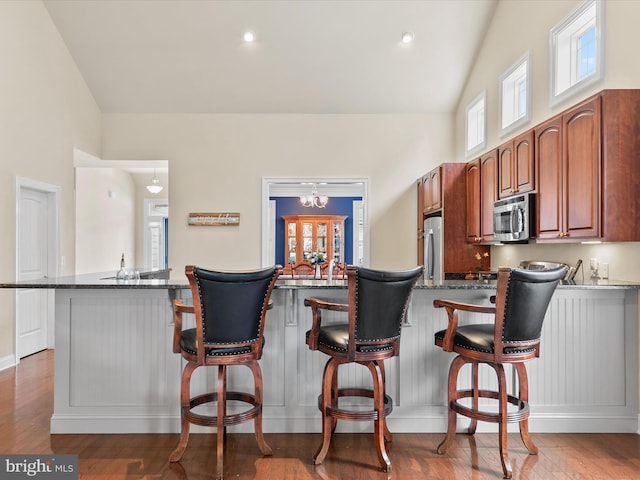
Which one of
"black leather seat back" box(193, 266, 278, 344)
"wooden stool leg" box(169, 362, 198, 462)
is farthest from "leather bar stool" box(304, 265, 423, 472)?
"wooden stool leg" box(169, 362, 198, 462)

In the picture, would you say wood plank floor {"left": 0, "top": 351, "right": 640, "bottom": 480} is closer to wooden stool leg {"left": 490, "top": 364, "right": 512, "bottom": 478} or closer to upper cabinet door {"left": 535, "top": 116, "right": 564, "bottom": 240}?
wooden stool leg {"left": 490, "top": 364, "right": 512, "bottom": 478}

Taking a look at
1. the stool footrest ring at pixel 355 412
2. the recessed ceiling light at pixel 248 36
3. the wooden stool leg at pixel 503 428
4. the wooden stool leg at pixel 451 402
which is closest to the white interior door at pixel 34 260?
the recessed ceiling light at pixel 248 36

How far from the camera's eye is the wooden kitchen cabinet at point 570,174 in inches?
106

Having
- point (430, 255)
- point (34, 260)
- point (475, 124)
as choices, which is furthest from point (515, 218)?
point (34, 260)

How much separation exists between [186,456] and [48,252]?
3738 millimetres

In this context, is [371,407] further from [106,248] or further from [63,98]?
[106,248]

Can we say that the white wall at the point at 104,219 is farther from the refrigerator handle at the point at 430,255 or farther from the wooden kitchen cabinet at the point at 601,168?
the wooden kitchen cabinet at the point at 601,168

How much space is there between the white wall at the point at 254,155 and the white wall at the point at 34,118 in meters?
0.77

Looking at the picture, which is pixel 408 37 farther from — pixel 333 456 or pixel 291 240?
pixel 291 240

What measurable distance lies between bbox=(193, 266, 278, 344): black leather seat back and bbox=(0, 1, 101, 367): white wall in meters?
3.30

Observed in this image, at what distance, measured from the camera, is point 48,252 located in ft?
16.7

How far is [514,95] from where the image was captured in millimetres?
4453

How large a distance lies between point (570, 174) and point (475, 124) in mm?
2723
